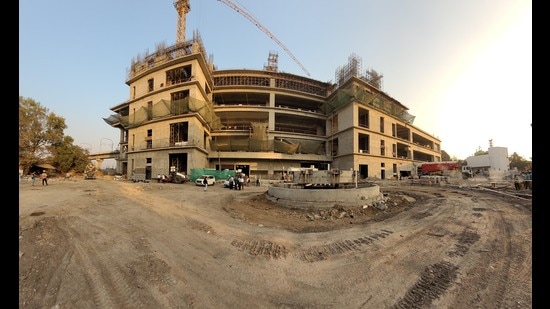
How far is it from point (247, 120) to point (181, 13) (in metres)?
31.6

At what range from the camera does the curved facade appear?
1412 inches

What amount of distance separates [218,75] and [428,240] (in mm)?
48021

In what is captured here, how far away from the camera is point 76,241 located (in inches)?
258

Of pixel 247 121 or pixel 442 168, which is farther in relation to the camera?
pixel 247 121

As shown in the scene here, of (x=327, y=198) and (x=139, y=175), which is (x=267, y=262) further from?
(x=139, y=175)

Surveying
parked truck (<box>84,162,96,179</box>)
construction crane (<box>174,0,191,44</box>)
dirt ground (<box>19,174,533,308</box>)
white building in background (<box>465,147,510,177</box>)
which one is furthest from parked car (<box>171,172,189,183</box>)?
white building in background (<box>465,147,510,177</box>)

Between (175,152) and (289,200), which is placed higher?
(175,152)

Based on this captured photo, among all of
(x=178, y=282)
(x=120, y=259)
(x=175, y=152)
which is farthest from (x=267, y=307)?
(x=175, y=152)

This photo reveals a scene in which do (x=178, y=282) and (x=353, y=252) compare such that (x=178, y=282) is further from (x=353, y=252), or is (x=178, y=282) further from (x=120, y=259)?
(x=353, y=252)

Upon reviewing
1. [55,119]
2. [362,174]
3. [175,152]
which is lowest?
[362,174]

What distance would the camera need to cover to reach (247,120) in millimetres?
47750

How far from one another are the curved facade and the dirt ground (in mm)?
26851

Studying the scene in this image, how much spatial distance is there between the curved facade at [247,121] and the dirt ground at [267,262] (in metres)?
26.9

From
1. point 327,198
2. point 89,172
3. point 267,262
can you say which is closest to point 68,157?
point 89,172
